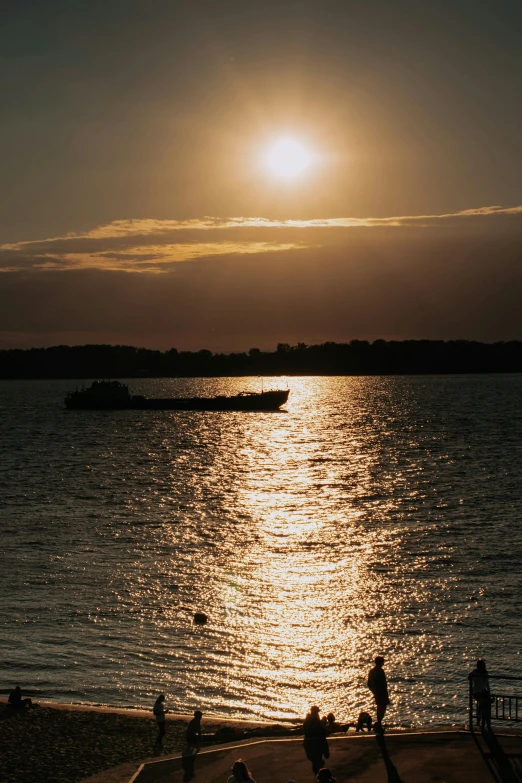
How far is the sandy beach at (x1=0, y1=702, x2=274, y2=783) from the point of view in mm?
18828

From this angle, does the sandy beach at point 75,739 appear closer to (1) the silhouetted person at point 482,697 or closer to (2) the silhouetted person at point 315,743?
(2) the silhouetted person at point 315,743

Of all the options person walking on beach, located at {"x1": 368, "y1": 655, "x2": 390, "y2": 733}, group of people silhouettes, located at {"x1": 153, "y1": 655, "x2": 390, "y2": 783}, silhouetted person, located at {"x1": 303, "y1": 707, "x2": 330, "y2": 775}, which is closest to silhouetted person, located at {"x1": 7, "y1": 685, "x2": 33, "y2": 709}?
group of people silhouettes, located at {"x1": 153, "y1": 655, "x2": 390, "y2": 783}

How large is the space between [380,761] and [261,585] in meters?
23.5

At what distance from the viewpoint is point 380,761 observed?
1505 cm

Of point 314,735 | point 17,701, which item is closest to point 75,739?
point 17,701

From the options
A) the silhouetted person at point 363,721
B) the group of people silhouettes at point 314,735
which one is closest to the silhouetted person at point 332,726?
the group of people silhouettes at point 314,735

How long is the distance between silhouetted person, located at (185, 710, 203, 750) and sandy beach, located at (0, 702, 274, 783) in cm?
102

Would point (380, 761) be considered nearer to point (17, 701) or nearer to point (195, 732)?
point (195, 732)

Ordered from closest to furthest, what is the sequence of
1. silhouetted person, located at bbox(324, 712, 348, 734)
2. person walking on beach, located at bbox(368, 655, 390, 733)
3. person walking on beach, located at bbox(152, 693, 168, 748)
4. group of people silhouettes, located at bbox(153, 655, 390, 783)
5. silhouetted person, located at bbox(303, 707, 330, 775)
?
1. group of people silhouettes, located at bbox(153, 655, 390, 783)
2. silhouetted person, located at bbox(303, 707, 330, 775)
3. person walking on beach, located at bbox(368, 655, 390, 733)
4. silhouetted person, located at bbox(324, 712, 348, 734)
5. person walking on beach, located at bbox(152, 693, 168, 748)

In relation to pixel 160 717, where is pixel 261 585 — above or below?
below

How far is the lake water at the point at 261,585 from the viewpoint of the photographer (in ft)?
87.6

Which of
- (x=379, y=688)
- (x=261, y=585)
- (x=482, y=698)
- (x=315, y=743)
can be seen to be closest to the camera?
(x=315, y=743)

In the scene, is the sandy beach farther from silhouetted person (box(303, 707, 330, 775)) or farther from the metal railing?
the metal railing

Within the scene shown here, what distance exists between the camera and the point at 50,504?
214 feet
